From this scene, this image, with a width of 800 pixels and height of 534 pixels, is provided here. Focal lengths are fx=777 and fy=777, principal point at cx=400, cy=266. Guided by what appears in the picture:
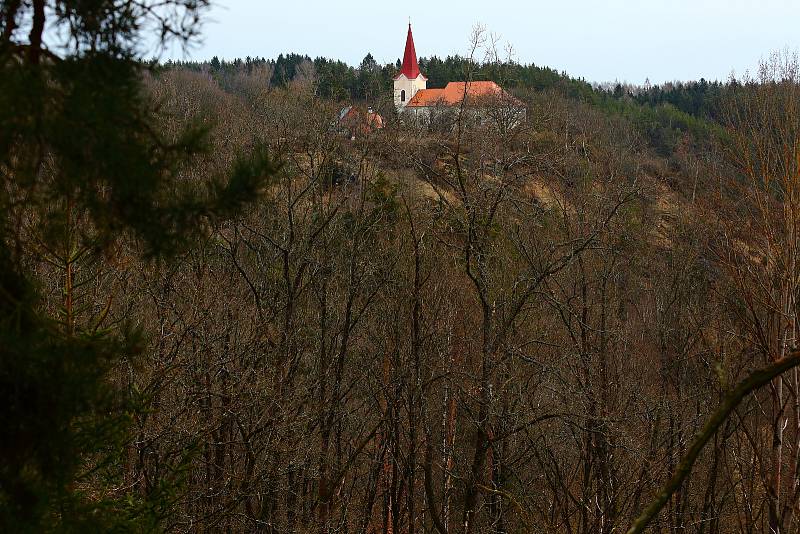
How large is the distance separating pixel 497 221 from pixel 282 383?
15.0ft

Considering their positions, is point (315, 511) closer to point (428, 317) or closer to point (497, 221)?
point (428, 317)

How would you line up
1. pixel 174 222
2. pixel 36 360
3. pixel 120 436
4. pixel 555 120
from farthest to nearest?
Answer: pixel 555 120 < pixel 120 436 < pixel 174 222 < pixel 36 360

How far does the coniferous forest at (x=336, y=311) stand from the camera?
341cm

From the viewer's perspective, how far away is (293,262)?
→ 13.8m

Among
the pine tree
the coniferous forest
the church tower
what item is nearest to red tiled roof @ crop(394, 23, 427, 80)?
the church tower

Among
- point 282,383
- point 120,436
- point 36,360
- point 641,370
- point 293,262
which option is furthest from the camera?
point 641,370

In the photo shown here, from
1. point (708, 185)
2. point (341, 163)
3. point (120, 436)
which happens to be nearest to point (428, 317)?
point (341, 163)

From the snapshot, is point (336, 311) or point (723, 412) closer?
point (723, 412)

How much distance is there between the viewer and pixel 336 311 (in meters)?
14.9

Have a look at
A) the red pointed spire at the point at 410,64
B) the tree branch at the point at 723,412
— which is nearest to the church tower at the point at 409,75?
the red pointed spire at the point at 410,64

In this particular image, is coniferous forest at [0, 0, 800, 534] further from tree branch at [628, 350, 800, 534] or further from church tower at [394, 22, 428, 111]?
church tower at [394, 22, 428, 111]

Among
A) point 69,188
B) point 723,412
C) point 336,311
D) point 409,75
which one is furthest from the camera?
point 409,75

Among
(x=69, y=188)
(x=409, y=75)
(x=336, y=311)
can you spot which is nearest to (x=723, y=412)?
(x=69, y=188)

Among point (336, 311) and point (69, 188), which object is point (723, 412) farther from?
point (336, 311)
